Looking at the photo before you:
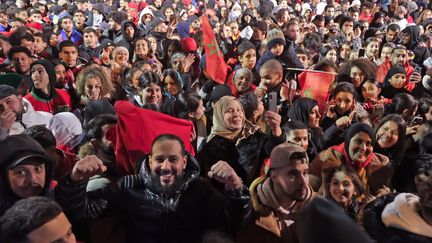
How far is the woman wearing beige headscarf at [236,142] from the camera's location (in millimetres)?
3748

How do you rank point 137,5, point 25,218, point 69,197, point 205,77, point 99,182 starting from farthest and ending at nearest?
point 137,5 < point 205,77 < point 99,182 < point 69,197 < point 25,218

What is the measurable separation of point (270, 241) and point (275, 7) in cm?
946

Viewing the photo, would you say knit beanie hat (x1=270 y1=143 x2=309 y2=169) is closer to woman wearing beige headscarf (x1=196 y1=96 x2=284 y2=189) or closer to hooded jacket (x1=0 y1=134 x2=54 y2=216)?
woman wearing beige headscarf (x1=196 y1=96 x2=284 y2=189)

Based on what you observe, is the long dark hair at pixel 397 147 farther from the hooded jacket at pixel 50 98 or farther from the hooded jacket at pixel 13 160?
the hooded jacket at pixel 50 98

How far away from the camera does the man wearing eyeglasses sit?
8.72 ft

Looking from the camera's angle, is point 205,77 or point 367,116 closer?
point 367,116

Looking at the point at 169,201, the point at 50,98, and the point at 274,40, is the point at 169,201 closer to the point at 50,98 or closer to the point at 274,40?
the point at 50,98

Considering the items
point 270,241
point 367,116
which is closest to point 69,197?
point 270,241

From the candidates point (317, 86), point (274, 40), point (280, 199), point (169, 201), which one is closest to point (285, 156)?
point (280, 199)

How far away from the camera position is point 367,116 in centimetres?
475

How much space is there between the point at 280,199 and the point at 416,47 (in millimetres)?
6368

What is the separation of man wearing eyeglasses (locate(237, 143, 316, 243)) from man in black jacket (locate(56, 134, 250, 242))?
0.36ft

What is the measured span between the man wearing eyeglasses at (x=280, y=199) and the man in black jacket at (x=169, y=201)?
11 centimetres

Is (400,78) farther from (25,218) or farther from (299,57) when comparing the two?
(25,218)
